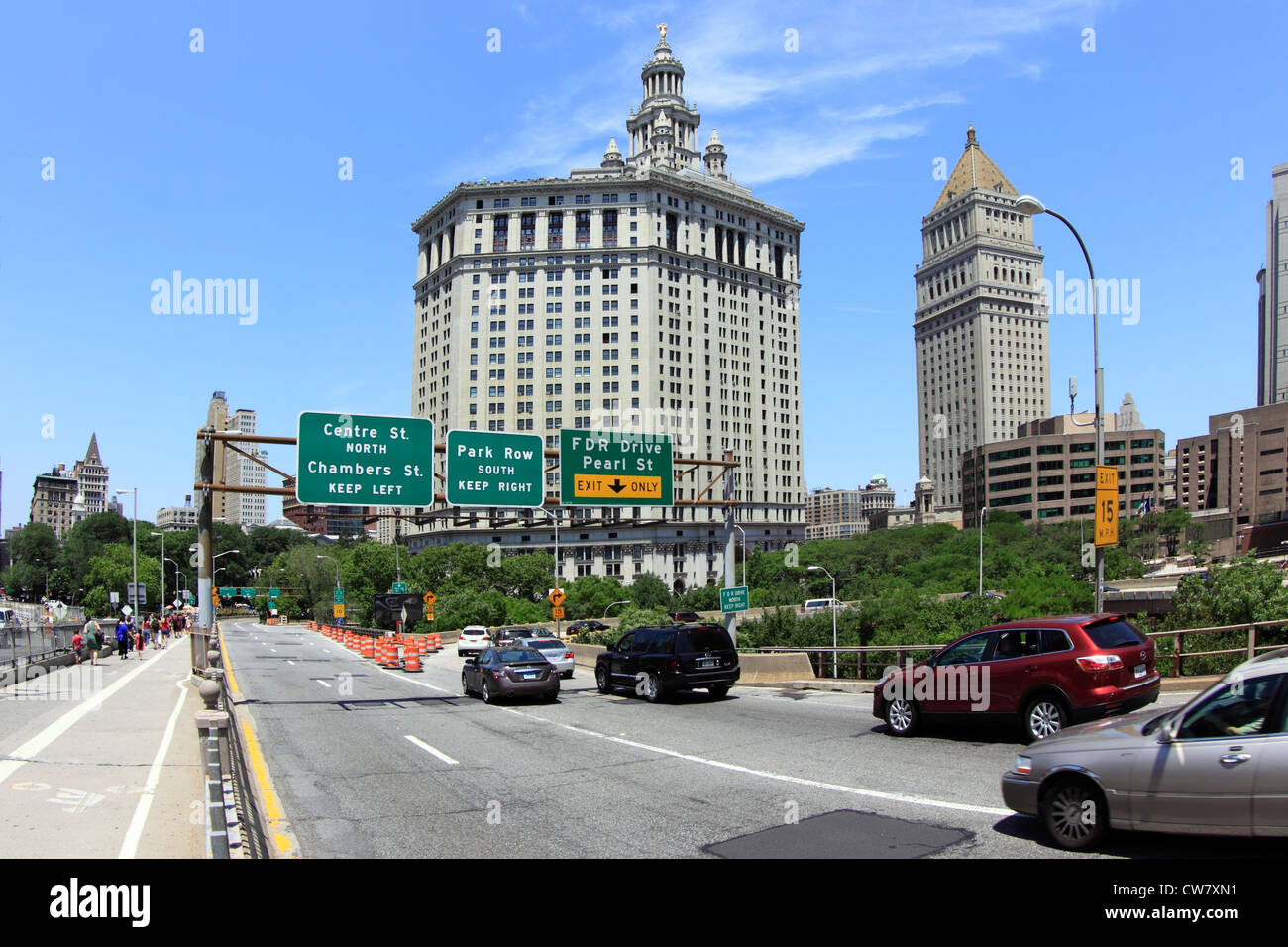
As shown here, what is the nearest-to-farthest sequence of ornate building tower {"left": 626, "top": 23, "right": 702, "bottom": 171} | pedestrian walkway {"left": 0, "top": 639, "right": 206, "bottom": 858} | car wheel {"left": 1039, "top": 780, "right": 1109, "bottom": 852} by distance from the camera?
1. car wheel {"left": 1039, "top": 780, "right": 1109, "bottom": 852}
2. pedestrian walkway {"left": 0, "top": 639, "right": 206, "bottom": 858}
3. ornate building tower {"left": 626, "top": 23, "right": 702, "bottom": 171}

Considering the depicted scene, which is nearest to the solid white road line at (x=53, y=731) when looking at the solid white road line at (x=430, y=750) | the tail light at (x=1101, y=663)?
the solid white road line at (x=430, y=750)

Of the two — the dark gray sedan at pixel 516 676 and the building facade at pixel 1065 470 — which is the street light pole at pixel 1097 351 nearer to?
the dark gray sedan at pixel 516 676

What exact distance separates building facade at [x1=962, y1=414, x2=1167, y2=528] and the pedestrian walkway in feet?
520

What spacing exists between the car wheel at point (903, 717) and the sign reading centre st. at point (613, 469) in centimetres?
1232

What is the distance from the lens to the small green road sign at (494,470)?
960 inches

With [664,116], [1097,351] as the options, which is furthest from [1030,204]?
[664,116]

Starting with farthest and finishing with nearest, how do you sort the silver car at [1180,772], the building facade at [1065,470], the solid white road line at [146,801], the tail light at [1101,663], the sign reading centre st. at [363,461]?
the building facade at [1065,470], the sign reading centre st. at [363,461], the tail light at [1101,663], the solid white road line at [146,801], the silver car at [1180,772]

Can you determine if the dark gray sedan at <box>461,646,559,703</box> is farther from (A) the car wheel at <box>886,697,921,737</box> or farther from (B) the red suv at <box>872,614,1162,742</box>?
(B) the red suv at <box>872,614,1162,742</box>

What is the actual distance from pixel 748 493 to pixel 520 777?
137188 millimetres

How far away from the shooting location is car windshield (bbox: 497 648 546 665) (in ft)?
72.7

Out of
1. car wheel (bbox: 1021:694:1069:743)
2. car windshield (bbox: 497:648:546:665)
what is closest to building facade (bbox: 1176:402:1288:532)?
car windshield (bbox: 497:648:546:665)

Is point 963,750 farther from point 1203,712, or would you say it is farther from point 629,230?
point 629,230
